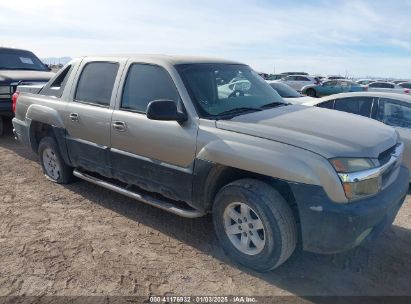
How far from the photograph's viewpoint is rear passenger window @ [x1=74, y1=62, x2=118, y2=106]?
14.3ft

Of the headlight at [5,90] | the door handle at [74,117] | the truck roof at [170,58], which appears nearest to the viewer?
the truck roof at [170,58]

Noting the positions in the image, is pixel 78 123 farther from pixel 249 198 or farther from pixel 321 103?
pixel 321 103

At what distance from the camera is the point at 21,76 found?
27.1ft

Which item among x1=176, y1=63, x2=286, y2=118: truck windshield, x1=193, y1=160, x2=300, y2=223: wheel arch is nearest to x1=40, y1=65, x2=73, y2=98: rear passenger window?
x1=176, y1=63, x2=286, y2=118: truck windshield

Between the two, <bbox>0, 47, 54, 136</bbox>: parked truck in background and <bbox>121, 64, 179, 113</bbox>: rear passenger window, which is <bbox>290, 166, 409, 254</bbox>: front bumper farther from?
<bbox>0, 47, 54, 136</bbox>: parked truck in background

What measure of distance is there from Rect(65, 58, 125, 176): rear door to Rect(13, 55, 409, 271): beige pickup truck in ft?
0.05

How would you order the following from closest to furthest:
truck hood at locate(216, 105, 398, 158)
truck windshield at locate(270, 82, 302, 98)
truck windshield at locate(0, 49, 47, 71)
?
truck hood at locate(216, 105, 398, 158) → truck windshield at locate(0, 49, 47, 71) → truck windshield at locate(270, 82, 302, 98)

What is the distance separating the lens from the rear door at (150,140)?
143 inches

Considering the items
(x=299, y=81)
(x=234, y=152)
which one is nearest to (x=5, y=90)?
(x=234, y=152)

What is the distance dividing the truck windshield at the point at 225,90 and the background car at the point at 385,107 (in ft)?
7.52

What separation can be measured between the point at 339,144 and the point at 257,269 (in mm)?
1264

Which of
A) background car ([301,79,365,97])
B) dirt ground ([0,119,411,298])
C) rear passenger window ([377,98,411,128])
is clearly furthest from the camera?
background car ([301,79,365,97])

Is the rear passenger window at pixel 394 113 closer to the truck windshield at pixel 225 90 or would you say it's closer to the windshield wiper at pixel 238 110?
the truck windshield at pixel 225 90

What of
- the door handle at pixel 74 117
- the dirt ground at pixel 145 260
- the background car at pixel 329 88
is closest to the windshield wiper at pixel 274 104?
the dirt ground at pixel 145 260
